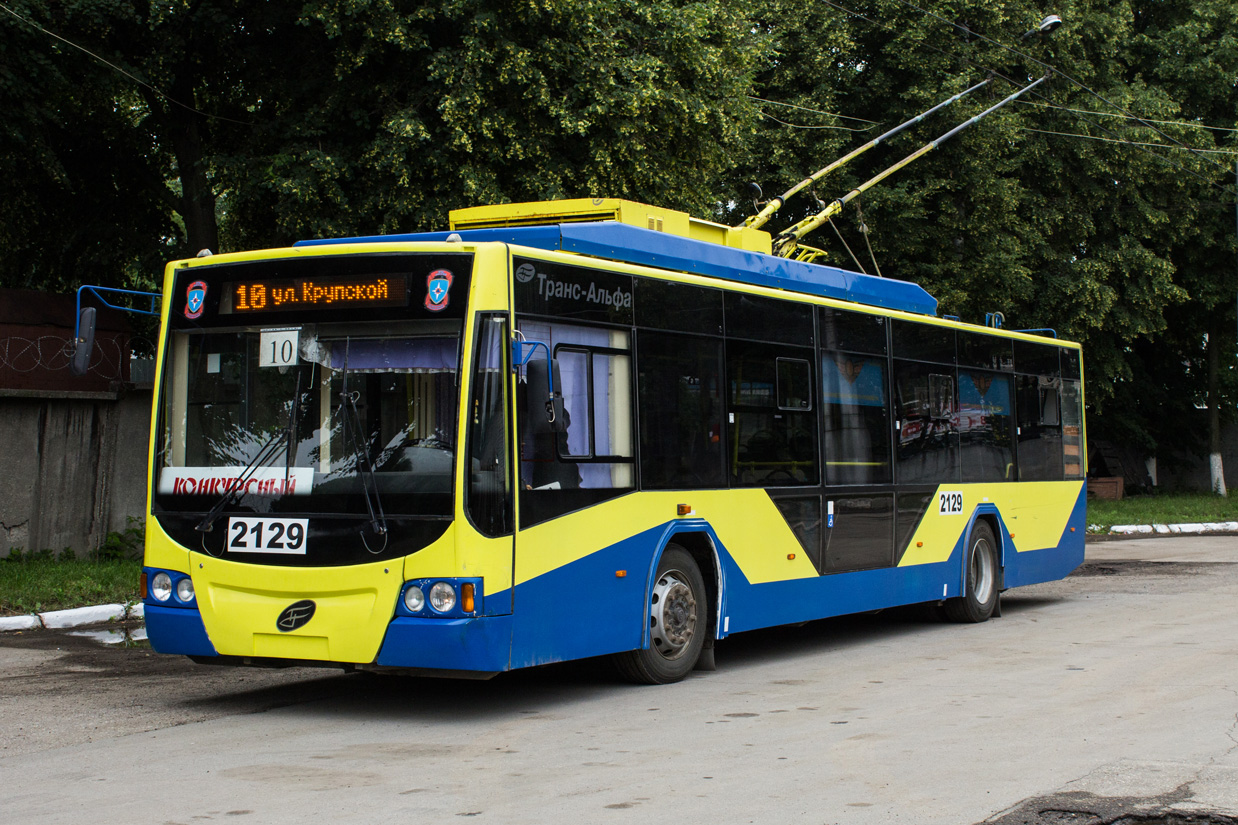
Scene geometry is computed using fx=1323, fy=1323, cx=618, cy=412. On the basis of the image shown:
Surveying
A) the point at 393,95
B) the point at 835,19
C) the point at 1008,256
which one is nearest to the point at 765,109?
the point at 835,19

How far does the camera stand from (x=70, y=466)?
16391mm

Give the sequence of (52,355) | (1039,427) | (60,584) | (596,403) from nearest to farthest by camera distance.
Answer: (596,403), (60,584), (1039,427), (52,355)

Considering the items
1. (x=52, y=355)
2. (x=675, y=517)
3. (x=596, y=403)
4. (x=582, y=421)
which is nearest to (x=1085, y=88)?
(x=52, y=355)

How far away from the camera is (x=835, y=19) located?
92.2 ft

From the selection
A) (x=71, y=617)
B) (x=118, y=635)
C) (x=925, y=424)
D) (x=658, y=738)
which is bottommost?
(x=658, y=738)

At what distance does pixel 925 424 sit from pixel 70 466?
34.2 ft

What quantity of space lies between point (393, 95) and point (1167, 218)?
20387 millimetres

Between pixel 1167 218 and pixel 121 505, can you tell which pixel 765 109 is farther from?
pixel 121 505

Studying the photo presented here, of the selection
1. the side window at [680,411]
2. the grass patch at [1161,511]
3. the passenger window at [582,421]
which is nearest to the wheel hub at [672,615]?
the side window at [680,411]

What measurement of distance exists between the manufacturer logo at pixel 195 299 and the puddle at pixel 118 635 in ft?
14.2

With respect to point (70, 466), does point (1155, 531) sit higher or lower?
lower

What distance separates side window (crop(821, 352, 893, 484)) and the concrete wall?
9.72 metres

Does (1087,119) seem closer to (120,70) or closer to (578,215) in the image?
(120,70)

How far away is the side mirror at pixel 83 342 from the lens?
764cm
